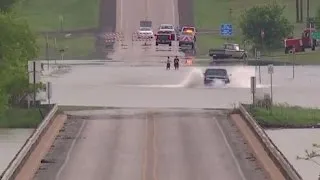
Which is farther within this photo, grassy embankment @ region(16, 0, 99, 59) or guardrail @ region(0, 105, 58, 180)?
grassy embankment @ region(16, 0, 99, 59)

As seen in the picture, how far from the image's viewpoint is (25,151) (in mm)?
31328

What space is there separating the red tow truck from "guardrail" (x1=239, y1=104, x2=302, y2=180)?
4411 centimetres

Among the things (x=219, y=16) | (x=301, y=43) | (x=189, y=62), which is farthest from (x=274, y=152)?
(x=219, y=16)

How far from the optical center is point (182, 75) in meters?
65.9

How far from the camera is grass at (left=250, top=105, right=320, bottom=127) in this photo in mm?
41656

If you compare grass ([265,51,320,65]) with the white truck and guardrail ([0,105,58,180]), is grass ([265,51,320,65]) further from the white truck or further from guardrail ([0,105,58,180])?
guardrail ([0,105,58,180])

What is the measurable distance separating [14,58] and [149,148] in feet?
51.3

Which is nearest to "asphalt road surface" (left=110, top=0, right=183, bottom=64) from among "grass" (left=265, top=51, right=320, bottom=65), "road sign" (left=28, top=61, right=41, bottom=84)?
"grass" (left=265, top=51, right=320, bottom=65)

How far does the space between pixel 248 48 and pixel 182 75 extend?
86.8 ft

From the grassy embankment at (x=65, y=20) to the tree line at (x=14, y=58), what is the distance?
33.9 meters

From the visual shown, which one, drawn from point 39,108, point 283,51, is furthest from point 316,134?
point 283,51

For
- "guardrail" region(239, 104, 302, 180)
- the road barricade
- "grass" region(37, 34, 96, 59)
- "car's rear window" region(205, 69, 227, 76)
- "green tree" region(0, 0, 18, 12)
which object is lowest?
"guardrail" region(239, 104, 302, 180)

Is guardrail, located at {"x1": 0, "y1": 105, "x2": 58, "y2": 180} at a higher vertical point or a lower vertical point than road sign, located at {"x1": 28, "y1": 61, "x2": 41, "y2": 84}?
lower

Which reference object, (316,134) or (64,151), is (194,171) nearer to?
(64,151)
